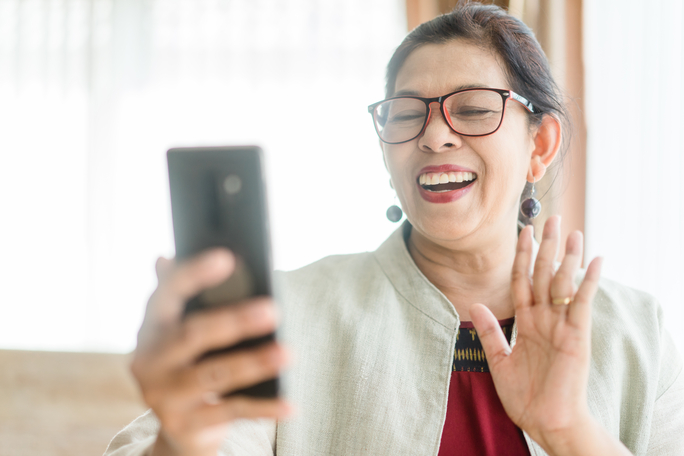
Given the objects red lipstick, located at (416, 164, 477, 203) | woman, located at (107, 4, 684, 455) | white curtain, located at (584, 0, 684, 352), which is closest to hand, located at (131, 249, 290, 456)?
woman, located at (107, 4, 684, 455)

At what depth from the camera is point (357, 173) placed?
270cm

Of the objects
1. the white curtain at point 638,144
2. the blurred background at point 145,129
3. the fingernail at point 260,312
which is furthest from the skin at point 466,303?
the blurred background at point 145,129

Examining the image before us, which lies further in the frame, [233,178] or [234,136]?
[234,136]

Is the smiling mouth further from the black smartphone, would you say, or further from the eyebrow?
the black smartphone

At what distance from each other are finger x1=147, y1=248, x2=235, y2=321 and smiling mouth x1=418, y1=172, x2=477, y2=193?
2.20 ft

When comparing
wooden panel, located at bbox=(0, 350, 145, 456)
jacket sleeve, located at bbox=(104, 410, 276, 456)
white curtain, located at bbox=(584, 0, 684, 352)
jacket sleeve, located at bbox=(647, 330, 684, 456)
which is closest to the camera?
jacket sleeve, located at bbox=(104, 410, 276, 456)

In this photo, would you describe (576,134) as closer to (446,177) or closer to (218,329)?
(446,177)

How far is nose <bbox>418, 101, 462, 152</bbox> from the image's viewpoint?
3.50 feet

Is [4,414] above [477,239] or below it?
below

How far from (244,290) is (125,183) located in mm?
2674

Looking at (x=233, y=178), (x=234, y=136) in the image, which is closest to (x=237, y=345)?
(x=233, y=178)

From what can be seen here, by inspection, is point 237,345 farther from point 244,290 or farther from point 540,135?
point 540,135

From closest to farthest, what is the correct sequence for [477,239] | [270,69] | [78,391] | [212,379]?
[212,379]
[477,239]
[78,391]
[270,69]

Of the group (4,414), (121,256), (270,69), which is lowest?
(4,414)
